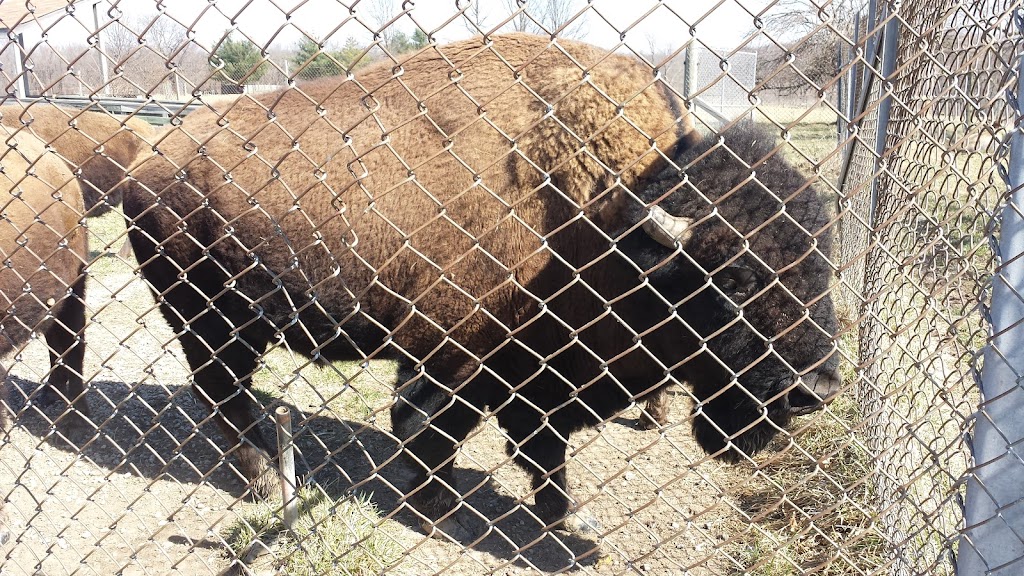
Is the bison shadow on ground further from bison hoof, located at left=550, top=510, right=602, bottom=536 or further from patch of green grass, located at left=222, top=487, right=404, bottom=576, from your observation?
patch of green grass, located at left=222, top=487, right=404, bottom=576

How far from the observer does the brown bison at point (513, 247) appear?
107 inches

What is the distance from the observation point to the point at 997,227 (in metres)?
1.56

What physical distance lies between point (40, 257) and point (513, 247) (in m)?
2.95

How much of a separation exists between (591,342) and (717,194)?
0.98 m

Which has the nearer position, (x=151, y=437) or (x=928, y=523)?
(x=928, y=523)

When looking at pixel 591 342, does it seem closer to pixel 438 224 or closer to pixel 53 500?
pixel 438 224

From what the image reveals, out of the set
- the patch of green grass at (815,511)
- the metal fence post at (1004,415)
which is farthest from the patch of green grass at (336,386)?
the metal fence post at (1004,415)

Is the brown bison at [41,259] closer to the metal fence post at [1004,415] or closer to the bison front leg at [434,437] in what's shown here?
the bison front leg at [434,437]

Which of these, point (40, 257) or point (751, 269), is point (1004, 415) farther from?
point (40, 257)

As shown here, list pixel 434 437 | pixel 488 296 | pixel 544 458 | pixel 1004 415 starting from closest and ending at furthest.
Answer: pixel 1004 415 < pixel 488 296 < pixel 434 437 < pixel 544 458

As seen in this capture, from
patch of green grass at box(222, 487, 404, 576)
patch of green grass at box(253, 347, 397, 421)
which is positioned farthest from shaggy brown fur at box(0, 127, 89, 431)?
patch of green grass at box(253, 347, 397, 421)

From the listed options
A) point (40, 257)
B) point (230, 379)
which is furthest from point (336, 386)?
point (40, 257)

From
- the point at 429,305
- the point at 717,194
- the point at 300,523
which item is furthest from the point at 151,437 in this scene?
the point at 717,194

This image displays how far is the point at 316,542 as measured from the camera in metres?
3.28
